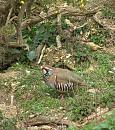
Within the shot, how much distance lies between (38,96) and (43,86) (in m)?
0.37

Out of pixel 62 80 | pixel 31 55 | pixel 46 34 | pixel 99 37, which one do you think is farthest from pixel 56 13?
pixel 62 80

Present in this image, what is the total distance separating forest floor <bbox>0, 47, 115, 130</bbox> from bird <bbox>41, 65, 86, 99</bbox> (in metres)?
0.18

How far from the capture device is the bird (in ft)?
28.6

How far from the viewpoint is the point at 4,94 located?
9.52m

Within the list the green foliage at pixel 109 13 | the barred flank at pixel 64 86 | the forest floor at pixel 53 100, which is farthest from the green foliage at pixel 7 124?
the green foliage at pixel 109 13

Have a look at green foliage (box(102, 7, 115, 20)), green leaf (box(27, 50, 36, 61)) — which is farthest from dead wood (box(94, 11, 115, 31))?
green leaf (box(27, 50, 36, 61))

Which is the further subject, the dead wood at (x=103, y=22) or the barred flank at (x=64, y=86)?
the dead wood at (x=103, y=22)

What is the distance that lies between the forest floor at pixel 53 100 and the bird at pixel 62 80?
18 centimetres

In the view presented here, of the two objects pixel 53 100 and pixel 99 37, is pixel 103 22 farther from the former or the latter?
pixel 53 100

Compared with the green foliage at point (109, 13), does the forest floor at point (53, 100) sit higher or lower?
lower

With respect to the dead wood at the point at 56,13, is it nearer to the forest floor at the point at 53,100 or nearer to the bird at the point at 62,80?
the forest floor at the point at 53,100

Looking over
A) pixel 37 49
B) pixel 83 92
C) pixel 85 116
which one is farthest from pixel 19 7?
pixel 85 116

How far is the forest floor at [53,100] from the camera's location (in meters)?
8.18

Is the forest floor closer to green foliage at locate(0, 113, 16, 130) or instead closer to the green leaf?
green foliage at locate(0, 113, 16, 130)
